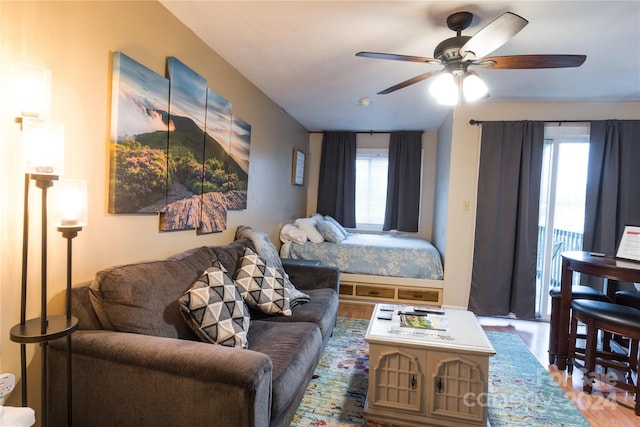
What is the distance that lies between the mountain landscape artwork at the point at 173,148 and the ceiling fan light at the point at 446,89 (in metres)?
1.58

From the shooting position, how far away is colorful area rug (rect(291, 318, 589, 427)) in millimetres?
1882

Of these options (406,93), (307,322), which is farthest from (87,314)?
(406,93)

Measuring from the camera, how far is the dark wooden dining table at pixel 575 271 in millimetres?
2113

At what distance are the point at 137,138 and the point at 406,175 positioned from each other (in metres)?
4.01

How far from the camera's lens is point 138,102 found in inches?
69.9

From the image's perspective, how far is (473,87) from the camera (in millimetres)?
2008

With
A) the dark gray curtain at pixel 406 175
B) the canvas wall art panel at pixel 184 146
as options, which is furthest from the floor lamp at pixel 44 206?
the dark gray curtain at pixel 406 175

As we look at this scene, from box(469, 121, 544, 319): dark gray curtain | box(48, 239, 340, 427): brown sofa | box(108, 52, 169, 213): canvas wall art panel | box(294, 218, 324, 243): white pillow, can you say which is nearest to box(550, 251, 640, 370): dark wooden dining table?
box(469, 121, 544, 319): dark gray curtain

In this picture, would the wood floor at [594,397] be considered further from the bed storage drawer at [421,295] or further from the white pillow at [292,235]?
the white pillow at [292,235]

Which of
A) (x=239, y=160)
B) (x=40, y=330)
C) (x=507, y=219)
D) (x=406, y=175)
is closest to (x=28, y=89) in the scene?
(x=40, y=330)

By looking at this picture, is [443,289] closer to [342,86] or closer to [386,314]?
[386,314]

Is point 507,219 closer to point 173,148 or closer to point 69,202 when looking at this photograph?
point 173,148

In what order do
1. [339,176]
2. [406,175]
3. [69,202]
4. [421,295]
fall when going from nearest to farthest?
[69,202] < [421,295] < [406,175] < [339,176]

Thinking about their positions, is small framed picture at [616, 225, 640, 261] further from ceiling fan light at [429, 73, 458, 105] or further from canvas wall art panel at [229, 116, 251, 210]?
canvas wall art panel at [229, 116, 251, 210]
